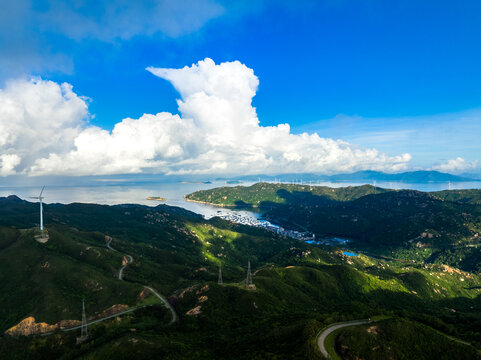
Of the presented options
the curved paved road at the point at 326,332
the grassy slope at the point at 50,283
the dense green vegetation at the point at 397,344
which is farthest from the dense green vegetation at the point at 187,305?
the curved paved road at the point at 326,332

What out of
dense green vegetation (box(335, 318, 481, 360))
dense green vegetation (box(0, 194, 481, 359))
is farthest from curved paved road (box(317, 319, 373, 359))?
dense green vegetation (box(335, 318, 481, 360))

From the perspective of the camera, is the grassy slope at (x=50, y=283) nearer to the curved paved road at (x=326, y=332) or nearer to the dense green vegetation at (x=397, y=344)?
the curved paved road at (x=326, y=332)

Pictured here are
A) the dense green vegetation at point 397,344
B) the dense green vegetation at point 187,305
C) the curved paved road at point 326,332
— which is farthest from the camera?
the dense green vegetation at point 187,305

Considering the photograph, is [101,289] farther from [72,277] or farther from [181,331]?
[181,331]

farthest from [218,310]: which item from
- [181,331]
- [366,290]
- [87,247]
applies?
[366,290]

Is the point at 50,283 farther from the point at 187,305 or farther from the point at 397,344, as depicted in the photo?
the point at 397,344

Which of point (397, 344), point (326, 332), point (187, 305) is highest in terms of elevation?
point (397, 344)

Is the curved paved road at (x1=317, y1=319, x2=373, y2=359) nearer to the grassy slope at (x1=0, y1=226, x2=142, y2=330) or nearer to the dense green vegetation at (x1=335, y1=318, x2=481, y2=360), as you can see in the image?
the dense green vegetation at (x1=335, y1=318, x2=481, y2=360)

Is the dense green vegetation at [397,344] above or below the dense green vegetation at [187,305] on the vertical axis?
above

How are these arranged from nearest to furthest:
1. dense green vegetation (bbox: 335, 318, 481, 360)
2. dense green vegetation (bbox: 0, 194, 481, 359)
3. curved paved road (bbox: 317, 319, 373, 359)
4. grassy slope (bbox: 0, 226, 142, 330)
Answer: dense green vegetation (bbox: 335, 318, 481, 360), curved paved road (bbox: 317, 319, 373, 359), dense green vegetation (bbox: 0, 194, 481, 359), grassy slope (bbox: 0, 226, 142, 330)

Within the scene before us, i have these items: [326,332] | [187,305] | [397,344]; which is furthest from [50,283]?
[397,344]

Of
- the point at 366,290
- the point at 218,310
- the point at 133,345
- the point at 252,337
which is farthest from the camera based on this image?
the point at 366,290
